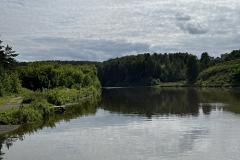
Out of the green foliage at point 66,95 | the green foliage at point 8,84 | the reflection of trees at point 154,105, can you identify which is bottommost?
the reflection of trees at point 154,105

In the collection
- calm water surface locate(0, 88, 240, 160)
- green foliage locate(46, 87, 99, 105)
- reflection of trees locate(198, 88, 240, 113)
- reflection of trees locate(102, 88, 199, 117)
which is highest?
→ green foliage locate(46, 87, 99, 105)

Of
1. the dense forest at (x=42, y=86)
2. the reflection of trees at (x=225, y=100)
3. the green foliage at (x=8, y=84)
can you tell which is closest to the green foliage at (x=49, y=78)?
the dense forest at (x=42, y=86)

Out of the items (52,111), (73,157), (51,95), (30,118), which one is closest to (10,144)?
(73,157)

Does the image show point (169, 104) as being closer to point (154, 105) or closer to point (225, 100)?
point (154, 105)

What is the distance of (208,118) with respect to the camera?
250ft

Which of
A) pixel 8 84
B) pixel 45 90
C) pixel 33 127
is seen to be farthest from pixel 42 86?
pixel 33 127

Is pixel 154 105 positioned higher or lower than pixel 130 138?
higher

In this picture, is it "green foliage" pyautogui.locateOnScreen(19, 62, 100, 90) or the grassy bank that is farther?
"green foliage" pyautogui.locateOnScreen(19, 62, 100, 90)

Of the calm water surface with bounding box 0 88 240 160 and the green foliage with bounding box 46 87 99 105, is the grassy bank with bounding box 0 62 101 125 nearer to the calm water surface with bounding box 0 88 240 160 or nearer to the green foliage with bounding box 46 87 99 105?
the green foliage with bounding box 46 87 99 105

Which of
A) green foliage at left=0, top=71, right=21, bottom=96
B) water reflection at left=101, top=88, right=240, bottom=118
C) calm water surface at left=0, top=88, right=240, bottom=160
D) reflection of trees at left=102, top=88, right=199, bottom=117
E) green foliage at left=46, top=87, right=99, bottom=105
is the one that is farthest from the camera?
green foliage at left=0, top=71, right=21, bottom=96

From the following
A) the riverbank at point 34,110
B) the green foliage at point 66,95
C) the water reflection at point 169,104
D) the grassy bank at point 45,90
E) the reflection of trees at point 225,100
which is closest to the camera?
the riverbank at point 34,110

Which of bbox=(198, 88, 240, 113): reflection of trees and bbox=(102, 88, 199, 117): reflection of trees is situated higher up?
bbox=(198, 88, 240, 113): reflection of trees

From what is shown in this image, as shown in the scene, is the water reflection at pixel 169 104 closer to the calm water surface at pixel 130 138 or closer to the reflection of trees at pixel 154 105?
the reflection of trees at pixel 154 105

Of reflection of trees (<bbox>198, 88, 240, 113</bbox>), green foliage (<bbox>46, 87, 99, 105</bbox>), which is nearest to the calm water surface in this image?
reflection of trees (<bbox>198, 88, 240, 113</bbox>)
